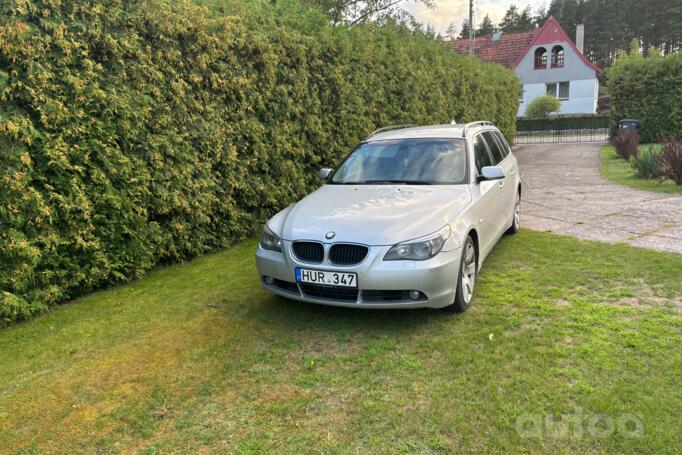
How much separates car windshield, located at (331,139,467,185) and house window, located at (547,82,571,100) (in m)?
41.1

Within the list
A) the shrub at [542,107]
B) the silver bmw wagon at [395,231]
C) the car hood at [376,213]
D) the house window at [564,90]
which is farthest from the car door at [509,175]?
the house window at [564,90]

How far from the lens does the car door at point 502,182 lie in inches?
226

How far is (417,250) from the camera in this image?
3768 mm

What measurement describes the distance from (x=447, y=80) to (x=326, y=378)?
1155 centimetres

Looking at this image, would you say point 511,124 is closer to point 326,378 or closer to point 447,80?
point 447,80

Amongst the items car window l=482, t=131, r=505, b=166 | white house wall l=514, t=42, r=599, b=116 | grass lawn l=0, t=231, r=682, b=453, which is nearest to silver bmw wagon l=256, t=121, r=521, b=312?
grass lawn l=0, t=231, r=682, b=453

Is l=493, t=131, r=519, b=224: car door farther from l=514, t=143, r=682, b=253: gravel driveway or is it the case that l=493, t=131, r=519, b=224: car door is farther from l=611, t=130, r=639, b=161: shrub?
l=611, t=130, r=639, b=161: shrub

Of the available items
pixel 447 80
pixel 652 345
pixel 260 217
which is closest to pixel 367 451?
pixel 652 345

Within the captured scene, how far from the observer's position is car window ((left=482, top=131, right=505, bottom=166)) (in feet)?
20.1

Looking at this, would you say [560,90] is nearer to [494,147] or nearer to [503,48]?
[503,48]

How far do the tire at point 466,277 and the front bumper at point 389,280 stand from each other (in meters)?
0.15

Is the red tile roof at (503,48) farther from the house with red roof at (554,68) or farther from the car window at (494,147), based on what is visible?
the car window at (494,147)

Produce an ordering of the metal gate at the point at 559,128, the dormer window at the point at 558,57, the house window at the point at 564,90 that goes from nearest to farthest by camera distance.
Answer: the metal gate at the point at 559,128 < the dormer window at the point at 558,57 < the house window at the point at 564,90

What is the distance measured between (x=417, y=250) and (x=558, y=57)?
4337 cm
